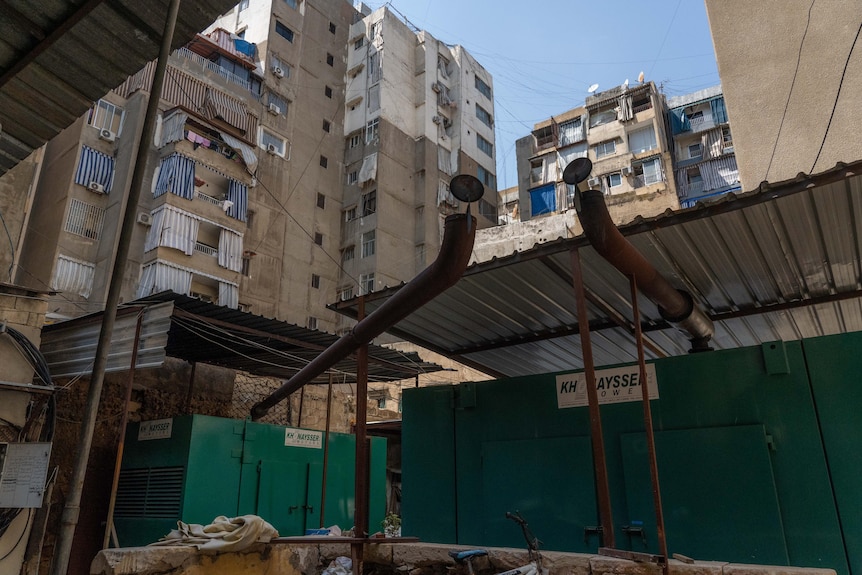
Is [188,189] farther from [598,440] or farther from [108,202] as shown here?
[598,440]

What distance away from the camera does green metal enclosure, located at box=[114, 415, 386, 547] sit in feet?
31.0

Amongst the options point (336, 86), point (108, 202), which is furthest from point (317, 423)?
point (336, 86)

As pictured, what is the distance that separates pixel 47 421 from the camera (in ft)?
30.6

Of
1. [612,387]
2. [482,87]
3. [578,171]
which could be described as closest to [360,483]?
[612,387]

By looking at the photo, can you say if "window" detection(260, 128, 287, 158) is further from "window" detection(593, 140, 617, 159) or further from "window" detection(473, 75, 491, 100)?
"window" detection(593, 140, 617, 159)

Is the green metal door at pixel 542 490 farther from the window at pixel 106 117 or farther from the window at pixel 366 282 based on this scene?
the window at pixel 366 282

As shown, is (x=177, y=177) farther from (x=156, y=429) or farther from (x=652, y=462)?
(x=652, y=462)

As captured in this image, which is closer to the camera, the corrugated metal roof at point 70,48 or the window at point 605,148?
the corrugated metal roof at point 70,48

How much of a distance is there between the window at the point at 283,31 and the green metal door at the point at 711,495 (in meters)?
33.5

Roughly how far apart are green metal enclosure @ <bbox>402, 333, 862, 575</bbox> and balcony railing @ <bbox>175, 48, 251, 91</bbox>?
2599 cm

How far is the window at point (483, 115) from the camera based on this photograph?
42.1 m

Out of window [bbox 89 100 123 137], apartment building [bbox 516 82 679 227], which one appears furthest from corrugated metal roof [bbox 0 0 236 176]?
apartment building [bbox 516 82 679 227]

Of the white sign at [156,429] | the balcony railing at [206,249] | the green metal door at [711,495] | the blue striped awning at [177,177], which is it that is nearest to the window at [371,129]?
the blue striped awning at [177,177]

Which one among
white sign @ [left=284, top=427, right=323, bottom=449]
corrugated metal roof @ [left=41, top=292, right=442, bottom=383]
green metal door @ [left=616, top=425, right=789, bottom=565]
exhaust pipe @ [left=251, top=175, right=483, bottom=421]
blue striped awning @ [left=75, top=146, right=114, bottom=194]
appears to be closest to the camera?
exhaust pipe @ [left=251, top=175, right=483, bottom=421]
